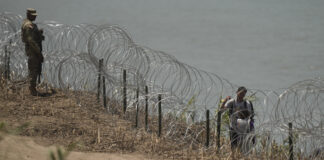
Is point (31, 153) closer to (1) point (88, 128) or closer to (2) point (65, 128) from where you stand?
(2) point (65, 128)

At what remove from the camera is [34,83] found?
34.8 feet

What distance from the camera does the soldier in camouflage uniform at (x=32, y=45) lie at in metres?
10.3

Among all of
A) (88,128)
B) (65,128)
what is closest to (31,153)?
(65,128)

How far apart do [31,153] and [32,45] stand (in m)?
3.28

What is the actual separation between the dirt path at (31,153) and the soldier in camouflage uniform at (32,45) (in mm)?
2435

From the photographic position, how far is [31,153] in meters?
7.60

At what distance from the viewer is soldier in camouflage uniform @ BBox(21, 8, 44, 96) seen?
10305mm

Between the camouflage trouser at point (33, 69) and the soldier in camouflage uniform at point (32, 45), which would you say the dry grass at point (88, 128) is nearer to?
the camouflage trouser at point (33, 69)

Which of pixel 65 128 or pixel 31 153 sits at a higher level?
pixel 65 128

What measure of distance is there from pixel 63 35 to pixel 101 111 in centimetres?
174

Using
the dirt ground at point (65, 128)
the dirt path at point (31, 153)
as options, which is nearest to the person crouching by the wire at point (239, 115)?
the dirt ground at point (65, 128)

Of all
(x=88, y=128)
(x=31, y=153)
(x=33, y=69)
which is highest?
(x=33, y=69)

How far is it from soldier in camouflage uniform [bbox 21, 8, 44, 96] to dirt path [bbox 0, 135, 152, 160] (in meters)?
2.43

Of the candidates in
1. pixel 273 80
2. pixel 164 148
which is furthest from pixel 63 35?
pixel 273 80
